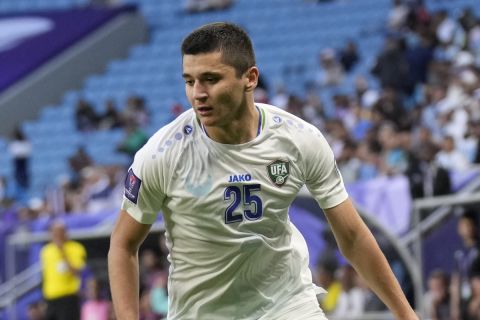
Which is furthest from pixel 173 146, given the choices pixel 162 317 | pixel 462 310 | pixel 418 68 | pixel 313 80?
pixel 313 80

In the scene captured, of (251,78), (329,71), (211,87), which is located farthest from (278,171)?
(329,71)

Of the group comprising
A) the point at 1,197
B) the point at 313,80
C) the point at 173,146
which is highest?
the point at 173,146

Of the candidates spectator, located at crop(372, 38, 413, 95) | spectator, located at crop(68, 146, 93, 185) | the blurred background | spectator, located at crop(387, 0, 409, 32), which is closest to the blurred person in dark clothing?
the blurred background

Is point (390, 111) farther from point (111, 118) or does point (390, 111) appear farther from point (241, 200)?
point (241, 200)

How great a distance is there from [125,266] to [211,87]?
842mm

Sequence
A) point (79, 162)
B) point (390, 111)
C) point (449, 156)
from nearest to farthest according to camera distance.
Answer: point (449, 156) < point (390, 111) < point (79, 162)

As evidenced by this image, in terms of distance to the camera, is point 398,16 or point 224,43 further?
point 398,16

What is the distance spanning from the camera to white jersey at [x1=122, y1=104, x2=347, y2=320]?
5.45 meters

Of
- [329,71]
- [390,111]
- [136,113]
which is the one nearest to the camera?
[390,111]

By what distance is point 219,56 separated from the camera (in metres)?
5.21

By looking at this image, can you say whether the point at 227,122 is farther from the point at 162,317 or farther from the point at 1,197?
the point at 1,197

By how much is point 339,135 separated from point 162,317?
152 inches

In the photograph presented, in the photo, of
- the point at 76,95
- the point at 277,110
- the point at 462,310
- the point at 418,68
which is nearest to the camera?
the point at 277,110

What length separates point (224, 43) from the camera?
5234 mm
